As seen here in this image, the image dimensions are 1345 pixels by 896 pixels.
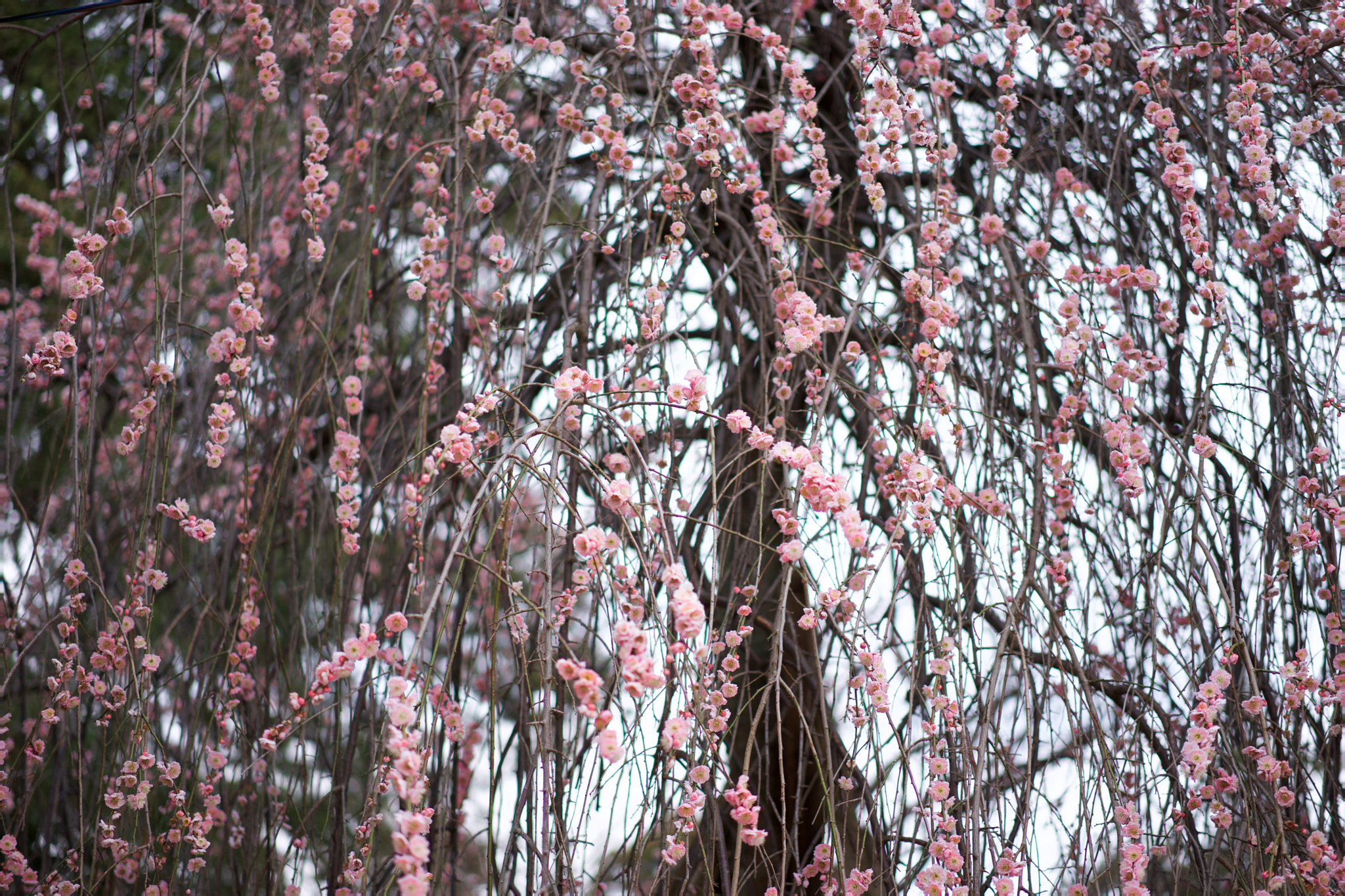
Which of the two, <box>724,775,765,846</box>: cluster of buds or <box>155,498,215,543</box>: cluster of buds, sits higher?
<box>155,498,215,543</box>: cluster of buds

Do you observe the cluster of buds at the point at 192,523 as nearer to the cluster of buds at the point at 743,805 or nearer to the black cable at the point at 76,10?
the black cable at the point at 76,10

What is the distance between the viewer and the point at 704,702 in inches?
47.0

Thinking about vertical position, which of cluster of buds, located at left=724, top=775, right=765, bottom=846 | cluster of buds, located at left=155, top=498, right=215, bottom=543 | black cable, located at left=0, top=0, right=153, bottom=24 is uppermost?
black cable, located at left=0, top=0, right=153, bottom=24

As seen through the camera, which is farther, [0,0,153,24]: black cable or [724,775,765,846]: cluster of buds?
[0,0,153,24]: black cable

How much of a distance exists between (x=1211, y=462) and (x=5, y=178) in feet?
6.76

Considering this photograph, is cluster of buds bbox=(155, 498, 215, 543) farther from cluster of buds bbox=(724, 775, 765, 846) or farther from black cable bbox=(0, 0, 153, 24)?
cluster of buds bbox=(724, 775, 765, 846)

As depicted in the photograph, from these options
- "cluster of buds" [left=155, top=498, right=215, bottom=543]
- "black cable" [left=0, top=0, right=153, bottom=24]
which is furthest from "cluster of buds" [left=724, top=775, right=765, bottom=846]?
"black cable" [left=0, top=0, right=153, bottom=24]

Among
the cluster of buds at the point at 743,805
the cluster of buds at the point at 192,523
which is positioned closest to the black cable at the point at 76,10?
the cluster of buds at the point at 192,523

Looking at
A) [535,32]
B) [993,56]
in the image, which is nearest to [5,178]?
[535,32]

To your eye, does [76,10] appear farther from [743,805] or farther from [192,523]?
[743,805]

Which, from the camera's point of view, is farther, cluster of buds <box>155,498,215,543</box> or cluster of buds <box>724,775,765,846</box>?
cluster of buds <box>155,498,215,543</box>

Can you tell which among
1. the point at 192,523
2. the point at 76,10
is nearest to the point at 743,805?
the point at 192,523

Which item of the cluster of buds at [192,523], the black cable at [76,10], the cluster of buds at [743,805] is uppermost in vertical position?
the black cable at [76,10]

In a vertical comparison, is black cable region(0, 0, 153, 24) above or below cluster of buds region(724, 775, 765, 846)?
above
